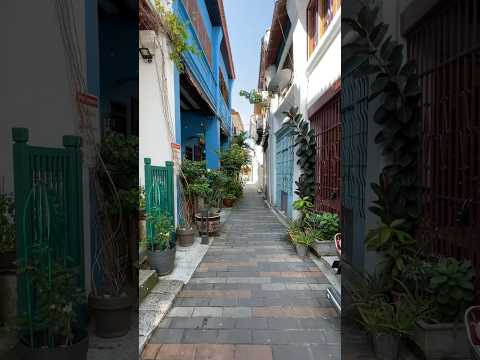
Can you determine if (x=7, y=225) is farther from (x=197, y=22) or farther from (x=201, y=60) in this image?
(x=201, y=60)

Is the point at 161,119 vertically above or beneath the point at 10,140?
above

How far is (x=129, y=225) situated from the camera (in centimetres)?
172

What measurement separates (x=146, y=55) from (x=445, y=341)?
70.3 inches

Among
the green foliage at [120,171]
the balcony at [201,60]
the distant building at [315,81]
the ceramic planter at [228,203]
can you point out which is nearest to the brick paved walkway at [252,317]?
the green foliage at [120,171]

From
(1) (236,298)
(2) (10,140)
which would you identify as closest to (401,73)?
(1) (236,298)

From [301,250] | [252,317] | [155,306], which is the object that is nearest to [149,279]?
[155,306]

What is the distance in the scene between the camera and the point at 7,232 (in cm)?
139

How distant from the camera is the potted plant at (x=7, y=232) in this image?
1.34 meters

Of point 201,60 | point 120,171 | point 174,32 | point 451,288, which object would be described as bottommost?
point 451,288

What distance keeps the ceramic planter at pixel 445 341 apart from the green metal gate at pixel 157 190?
4.99ft

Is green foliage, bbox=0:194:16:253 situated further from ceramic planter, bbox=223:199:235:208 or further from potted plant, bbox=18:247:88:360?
ceramic planter, bbox=223:199:235:208

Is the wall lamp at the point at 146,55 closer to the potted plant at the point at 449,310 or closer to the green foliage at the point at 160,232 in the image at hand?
the green foliage at the point at 160,232

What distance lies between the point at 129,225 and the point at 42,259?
0.47m

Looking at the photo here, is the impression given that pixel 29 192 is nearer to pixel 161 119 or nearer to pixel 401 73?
pixel 161 119
